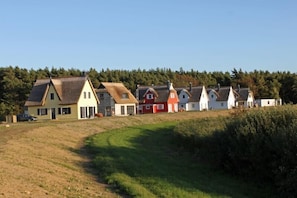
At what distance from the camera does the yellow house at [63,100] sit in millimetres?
71000

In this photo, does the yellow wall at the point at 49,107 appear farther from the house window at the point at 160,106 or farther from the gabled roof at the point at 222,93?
the gabled roof at the point at 222,93

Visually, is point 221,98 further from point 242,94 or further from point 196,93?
point 242,94

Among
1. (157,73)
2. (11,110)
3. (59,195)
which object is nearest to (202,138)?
(59,195)

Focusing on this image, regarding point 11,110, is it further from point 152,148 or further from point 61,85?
point 152,148

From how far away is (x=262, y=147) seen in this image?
887 inches

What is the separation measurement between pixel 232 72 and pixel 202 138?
423ft

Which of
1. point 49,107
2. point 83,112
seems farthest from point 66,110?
point 49,107

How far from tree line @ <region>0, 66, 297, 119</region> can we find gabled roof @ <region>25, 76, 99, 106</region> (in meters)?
12.1

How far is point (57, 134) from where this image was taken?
120 feet

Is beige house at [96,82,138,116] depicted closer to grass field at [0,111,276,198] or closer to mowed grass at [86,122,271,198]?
grass field at [0,111,276,198]

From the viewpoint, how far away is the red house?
98.1 m

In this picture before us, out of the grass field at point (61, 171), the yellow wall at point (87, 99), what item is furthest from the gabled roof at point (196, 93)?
the grass field at point (61, 171)

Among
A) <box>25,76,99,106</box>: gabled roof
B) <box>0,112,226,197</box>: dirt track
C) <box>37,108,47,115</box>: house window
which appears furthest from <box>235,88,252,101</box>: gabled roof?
<box>0,112,226,197</box>: dirt track

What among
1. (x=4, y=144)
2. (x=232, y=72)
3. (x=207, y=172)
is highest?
(x=232, y=72)
